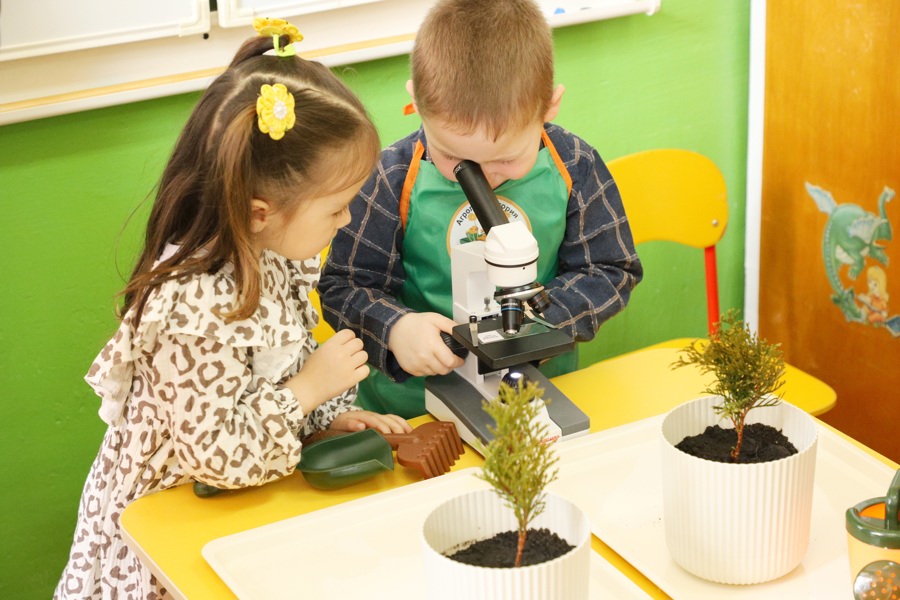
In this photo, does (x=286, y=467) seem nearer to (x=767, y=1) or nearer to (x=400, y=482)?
(x=400, y=482)

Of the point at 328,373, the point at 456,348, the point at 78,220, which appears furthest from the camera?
the point at 78,220

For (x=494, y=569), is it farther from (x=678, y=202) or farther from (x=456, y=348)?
(x=678, y=202)

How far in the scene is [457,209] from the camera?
1.57 meters

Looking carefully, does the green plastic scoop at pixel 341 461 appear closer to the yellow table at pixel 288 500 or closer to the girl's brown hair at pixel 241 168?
the yellow table at pixel 288 500

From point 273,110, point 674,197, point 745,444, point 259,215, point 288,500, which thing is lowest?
point 288,500

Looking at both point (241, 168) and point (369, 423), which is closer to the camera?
point (241, 168)

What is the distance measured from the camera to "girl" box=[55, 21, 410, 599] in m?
1.17

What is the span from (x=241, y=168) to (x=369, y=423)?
0.39m

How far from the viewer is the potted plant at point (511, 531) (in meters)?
0.78

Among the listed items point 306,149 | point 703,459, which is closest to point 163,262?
point 306,149

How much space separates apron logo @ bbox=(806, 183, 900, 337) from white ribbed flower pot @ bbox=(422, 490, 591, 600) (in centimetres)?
146

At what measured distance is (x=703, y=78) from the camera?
2.39 meters

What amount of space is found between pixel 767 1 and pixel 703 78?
0.22m

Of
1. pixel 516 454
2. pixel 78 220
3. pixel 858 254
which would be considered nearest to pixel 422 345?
pixel 516 454
